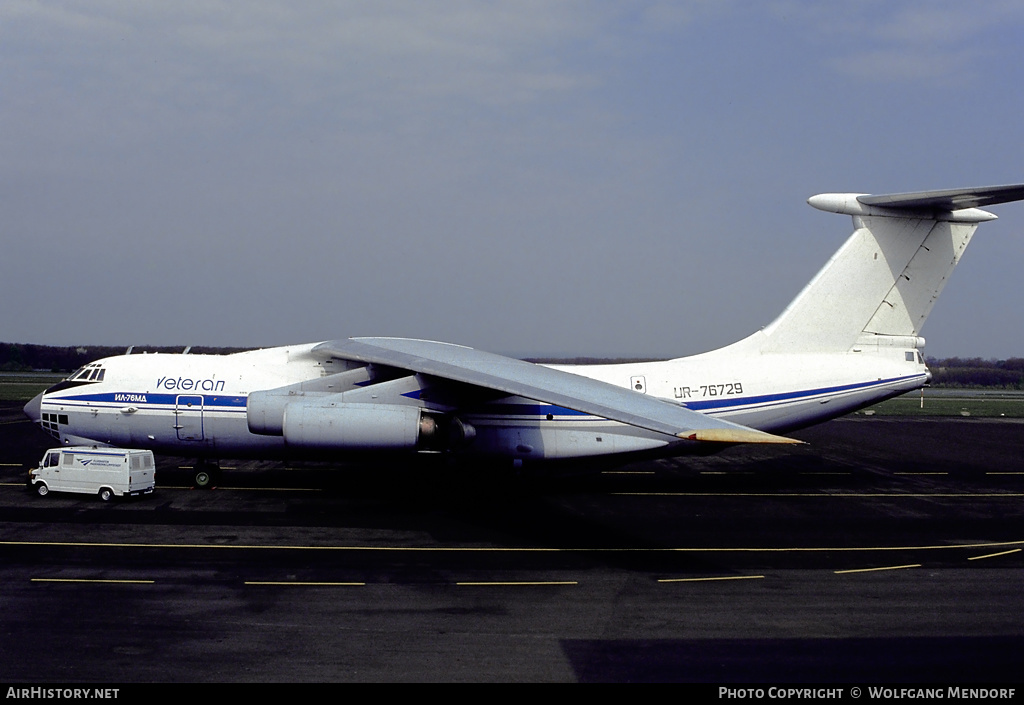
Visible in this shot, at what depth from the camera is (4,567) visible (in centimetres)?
1162

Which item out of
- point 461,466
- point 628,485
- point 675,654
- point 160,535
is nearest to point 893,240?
point 628,485

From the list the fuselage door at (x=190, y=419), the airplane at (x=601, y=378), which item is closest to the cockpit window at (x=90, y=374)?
the airplane at (x=601, y=378)

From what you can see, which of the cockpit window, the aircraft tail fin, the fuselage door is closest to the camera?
the fuselage door

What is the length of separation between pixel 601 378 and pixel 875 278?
22.3 ft

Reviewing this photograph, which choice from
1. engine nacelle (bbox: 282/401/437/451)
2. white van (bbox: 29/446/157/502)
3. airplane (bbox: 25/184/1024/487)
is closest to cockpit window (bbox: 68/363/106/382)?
airplane (bbox: 25/184/1024/487)

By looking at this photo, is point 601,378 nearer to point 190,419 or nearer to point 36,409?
point 190,419

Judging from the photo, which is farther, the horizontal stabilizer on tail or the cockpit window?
the cockpit window

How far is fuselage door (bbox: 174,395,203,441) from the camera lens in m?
17.4

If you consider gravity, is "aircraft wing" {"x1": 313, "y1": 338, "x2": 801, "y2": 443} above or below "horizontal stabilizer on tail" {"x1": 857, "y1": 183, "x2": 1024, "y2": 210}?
below

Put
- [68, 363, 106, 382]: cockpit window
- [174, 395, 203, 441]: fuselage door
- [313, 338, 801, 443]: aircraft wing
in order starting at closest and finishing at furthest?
[313, 338, 801, 443]: aircraft wing
[174, 395, 203, 441]: fuselage door
[68, 363, 106, 382]: cockpit window

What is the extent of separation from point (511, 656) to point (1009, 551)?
1031 cm

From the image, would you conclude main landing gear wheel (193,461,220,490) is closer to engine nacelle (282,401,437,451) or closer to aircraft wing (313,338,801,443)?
aircraft wing (313,338,801,443)

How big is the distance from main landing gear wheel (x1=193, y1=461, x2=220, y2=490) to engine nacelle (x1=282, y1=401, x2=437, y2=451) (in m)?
4.26

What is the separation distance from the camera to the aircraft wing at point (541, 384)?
10.8 metres
